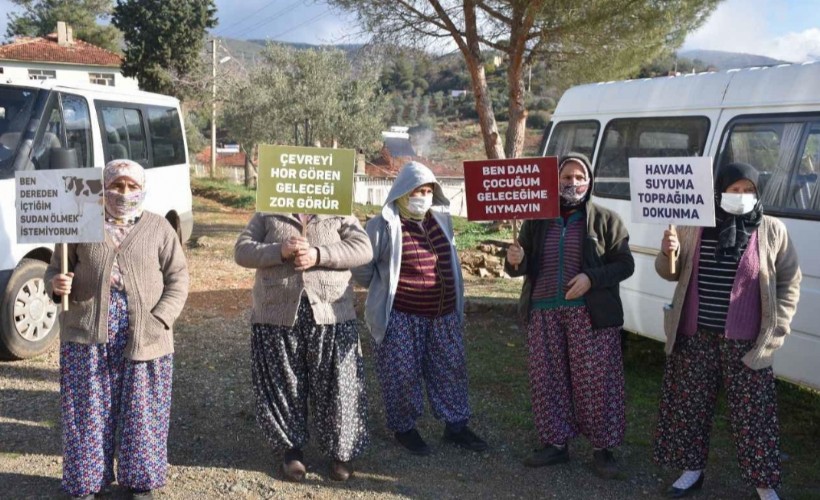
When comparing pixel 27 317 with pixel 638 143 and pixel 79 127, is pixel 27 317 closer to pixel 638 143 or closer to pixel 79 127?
pixel 79 127

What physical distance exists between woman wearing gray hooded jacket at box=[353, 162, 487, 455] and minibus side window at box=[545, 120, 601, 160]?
96.2 inches

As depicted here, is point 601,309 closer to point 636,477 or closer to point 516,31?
point 636,477

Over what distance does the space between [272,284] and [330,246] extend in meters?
0.36

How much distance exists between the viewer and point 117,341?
357 cm

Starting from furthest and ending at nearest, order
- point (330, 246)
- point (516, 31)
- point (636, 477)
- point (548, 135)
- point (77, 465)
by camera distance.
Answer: point (516, 31) → point (548, 135) → point (636, 477) → point (330, 246) → point (77, 465)

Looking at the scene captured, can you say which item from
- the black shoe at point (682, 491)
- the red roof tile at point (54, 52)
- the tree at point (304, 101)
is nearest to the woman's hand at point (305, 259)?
the black shoe at point (682, 491)

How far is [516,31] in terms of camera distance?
12461mm

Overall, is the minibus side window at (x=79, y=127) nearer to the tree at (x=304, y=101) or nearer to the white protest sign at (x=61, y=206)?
the white protest sign at (x=61, y=206)

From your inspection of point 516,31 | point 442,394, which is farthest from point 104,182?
point 516,31

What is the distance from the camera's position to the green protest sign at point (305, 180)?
3752 mm

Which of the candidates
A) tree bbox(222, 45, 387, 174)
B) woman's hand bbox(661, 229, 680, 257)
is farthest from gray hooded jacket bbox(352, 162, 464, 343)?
tree bbox(222, 45, 387, 174)

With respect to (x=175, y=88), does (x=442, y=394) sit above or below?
below

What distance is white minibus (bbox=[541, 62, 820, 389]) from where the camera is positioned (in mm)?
4391

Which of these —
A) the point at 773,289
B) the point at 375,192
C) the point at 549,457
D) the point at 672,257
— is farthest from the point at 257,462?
the point at 375,192
